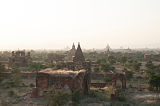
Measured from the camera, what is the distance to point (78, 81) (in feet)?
54.0

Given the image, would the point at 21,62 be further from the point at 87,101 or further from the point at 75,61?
the point at 87,101

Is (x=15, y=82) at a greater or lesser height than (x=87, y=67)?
lesser

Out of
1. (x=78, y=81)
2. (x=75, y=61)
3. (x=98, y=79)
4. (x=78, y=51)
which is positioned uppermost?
(x=78, y=51)

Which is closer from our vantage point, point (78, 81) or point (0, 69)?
point (78, 81)

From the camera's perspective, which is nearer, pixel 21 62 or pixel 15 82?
pixel 15 82

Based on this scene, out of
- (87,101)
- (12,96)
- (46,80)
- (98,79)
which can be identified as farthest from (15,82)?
(98,79)

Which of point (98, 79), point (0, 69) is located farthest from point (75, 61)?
point (0, 69)

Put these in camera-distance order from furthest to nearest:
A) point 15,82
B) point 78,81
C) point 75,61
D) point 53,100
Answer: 1. point 75,61
2. point 15,82
3. point 78,81
4. point 53,100

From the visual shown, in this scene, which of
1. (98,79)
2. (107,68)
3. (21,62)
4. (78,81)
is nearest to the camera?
(78,81)

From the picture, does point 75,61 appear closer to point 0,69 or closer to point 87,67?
point 87,67

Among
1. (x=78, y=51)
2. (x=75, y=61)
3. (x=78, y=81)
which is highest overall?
(x=78, y=51)

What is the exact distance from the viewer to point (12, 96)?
1658 cm

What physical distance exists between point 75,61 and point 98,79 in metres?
6.64

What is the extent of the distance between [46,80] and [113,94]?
281 inches
